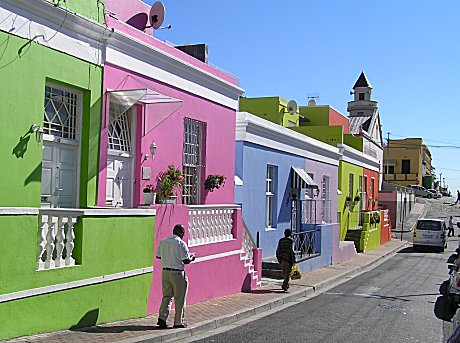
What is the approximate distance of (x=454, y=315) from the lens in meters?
6.74

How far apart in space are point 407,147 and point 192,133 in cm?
7591

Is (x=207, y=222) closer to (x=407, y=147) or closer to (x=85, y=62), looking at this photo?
(x=85, y=62)

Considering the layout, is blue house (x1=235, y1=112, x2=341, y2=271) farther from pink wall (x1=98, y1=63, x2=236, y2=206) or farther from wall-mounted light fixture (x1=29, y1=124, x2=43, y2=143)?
wall-mounted light fixture (x1=29, y1=124, x2=43, y2=143)

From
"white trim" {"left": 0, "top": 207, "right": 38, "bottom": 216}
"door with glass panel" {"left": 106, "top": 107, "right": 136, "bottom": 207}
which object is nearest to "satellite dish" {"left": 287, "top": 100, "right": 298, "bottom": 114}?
"door with glass panel" {"left": 106, "top": 107, "right": 136, "bottom": 207}

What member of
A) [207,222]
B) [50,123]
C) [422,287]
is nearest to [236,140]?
[207,222]

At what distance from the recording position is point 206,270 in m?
12.5

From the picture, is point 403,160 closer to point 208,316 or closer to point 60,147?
point 208,316

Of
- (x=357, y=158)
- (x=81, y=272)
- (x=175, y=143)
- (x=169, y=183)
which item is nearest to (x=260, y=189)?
(x=175, y=143)

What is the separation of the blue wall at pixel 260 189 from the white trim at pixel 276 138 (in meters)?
0.21

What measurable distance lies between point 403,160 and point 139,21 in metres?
78.1

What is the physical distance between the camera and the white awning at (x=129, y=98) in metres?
10.4

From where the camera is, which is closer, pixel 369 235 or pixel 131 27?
pixel 131 27

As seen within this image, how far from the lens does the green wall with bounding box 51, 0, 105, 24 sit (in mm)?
9352

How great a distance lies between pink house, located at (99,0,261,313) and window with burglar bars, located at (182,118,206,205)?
0.08ft
